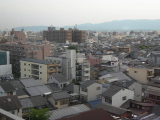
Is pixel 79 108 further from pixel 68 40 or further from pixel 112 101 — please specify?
pixel 68 40

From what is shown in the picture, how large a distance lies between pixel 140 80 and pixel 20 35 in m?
25.3

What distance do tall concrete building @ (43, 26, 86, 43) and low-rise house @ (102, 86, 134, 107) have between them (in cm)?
3664

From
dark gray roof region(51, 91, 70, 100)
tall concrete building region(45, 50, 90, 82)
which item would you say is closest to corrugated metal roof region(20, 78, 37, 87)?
dark gray roof region(51, 91, 70, 100)

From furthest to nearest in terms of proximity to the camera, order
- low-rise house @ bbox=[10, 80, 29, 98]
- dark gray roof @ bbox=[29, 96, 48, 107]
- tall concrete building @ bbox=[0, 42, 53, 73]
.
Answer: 1. tall concrete building @ bbox=[0, 42, 53, 73]
2. low-rise house @ bbox=[10, 80, 29, 98]
3. dark gray roof @ bbox=[29, 96, 48, 107]

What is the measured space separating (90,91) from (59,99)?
193cm

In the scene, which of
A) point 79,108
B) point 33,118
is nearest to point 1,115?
point 33,118

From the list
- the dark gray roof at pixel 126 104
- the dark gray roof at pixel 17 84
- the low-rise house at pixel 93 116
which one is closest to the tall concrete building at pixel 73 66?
the dark gray roof at pixel 17 84

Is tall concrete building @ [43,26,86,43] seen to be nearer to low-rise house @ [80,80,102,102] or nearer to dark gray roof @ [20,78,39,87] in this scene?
dark gray roof @ [20,78,39,87]

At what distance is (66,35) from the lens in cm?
4638

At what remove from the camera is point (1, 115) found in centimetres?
452

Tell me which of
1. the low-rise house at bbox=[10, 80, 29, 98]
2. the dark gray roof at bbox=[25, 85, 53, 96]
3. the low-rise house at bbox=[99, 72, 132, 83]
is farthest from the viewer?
the low-rise house at bbox=[99, 72, 132, 83]

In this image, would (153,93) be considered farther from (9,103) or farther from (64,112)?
(9,103)

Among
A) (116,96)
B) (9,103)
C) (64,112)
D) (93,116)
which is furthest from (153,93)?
(9,103)

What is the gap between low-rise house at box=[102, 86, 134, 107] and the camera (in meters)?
9.78
